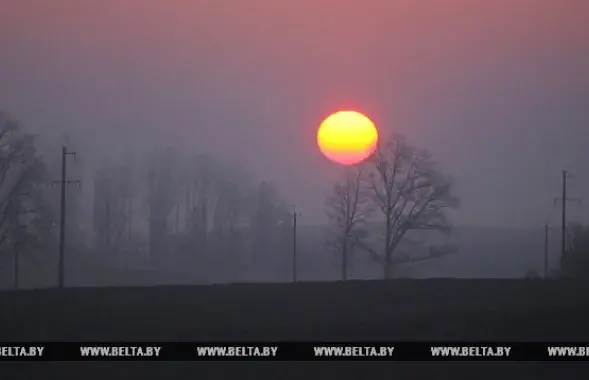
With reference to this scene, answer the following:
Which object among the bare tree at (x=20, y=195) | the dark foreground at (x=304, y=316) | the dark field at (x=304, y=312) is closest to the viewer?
the dark foreground at (x=304, y=316)

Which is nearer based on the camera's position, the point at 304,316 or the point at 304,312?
the point at 304,316

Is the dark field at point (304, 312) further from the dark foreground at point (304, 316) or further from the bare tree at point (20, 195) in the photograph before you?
the bare tree at point (20, 195)

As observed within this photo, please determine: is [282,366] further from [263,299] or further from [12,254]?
[12,254]

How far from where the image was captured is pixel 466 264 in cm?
6806

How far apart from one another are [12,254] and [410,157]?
82.5 feet

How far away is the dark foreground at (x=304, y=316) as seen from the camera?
65.5 feet

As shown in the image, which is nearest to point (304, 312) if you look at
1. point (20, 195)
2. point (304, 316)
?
point (304, 316)

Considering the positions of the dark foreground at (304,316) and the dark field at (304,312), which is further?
the dark field at (304,312)

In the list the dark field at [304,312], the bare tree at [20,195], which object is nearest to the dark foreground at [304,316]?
the dark field at [304,312]

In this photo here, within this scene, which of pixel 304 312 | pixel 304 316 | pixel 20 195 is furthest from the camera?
pixel 20 195

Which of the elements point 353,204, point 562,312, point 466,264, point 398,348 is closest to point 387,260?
point 353,204

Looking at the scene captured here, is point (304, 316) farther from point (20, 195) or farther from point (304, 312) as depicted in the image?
point (20, 195)

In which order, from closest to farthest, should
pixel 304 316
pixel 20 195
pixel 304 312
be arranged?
1. pixel 304 316
2. pixel 304 312
3. pixel 20 195

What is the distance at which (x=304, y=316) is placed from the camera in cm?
2288
